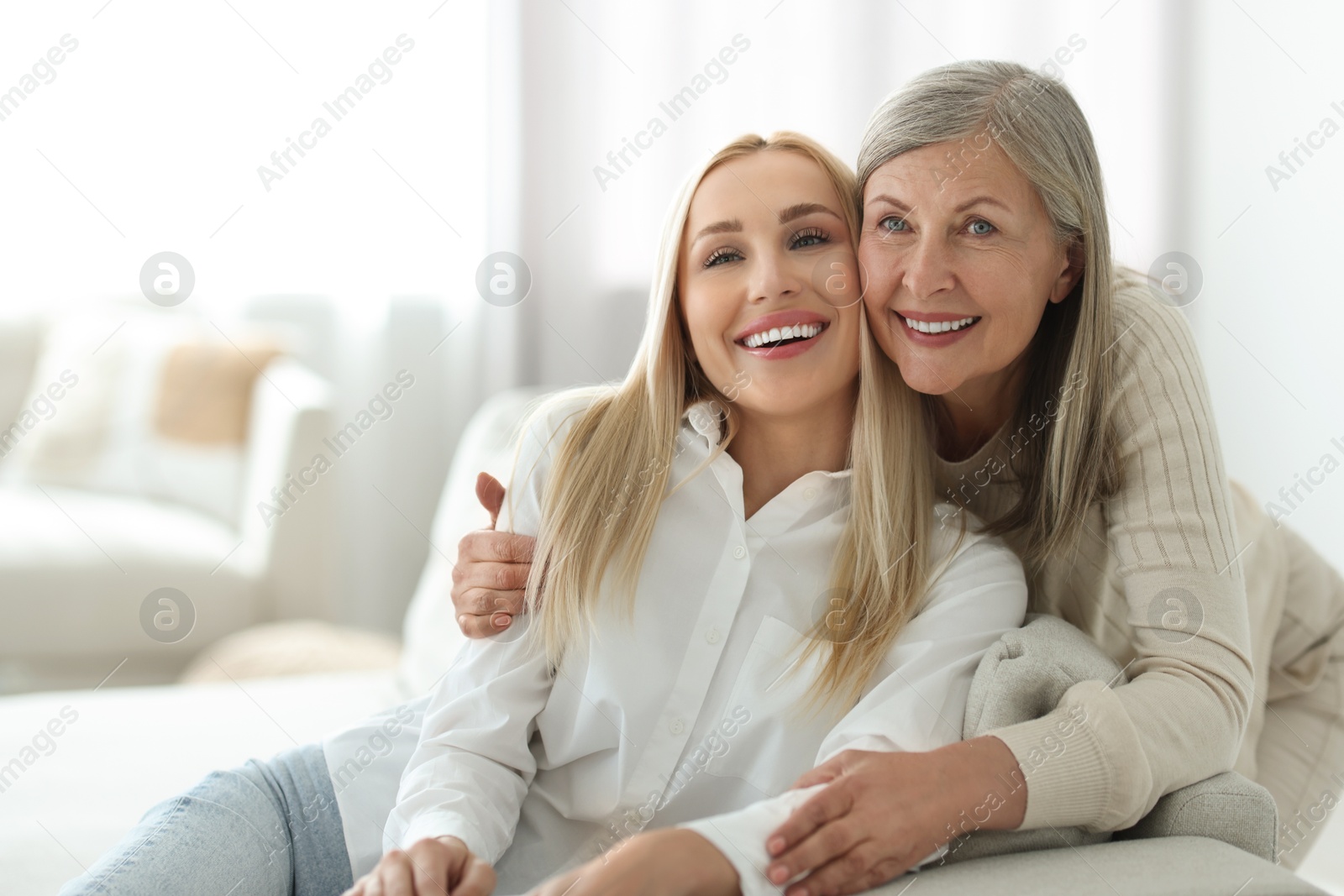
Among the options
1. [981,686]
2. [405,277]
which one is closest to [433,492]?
[405,277]

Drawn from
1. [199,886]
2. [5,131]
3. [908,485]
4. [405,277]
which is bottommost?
[199,886]

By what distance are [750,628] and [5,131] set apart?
2.49m

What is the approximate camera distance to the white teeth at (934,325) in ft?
3.83

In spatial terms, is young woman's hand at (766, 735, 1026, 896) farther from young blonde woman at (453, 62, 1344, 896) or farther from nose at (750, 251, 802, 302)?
nose at (750, 251, 802, 302)

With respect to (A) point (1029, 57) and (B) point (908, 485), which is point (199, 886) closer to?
(B) point (908, 485)

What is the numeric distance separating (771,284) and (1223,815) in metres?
0.67

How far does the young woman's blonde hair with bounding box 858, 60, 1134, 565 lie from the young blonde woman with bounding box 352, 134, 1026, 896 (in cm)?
8

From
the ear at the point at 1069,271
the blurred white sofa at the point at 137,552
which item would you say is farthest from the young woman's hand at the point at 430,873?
the blurred white sofa at the point at 137,552

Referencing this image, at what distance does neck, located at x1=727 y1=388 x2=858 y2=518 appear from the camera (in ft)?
4.12

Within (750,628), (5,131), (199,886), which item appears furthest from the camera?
(5,131)

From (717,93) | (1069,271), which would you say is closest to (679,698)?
(1069,271)

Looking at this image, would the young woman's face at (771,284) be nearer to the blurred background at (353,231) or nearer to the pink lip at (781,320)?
the pink lip at (781,320)

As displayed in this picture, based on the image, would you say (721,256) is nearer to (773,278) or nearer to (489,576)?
(773,278)

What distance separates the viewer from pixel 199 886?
3.23 ft
